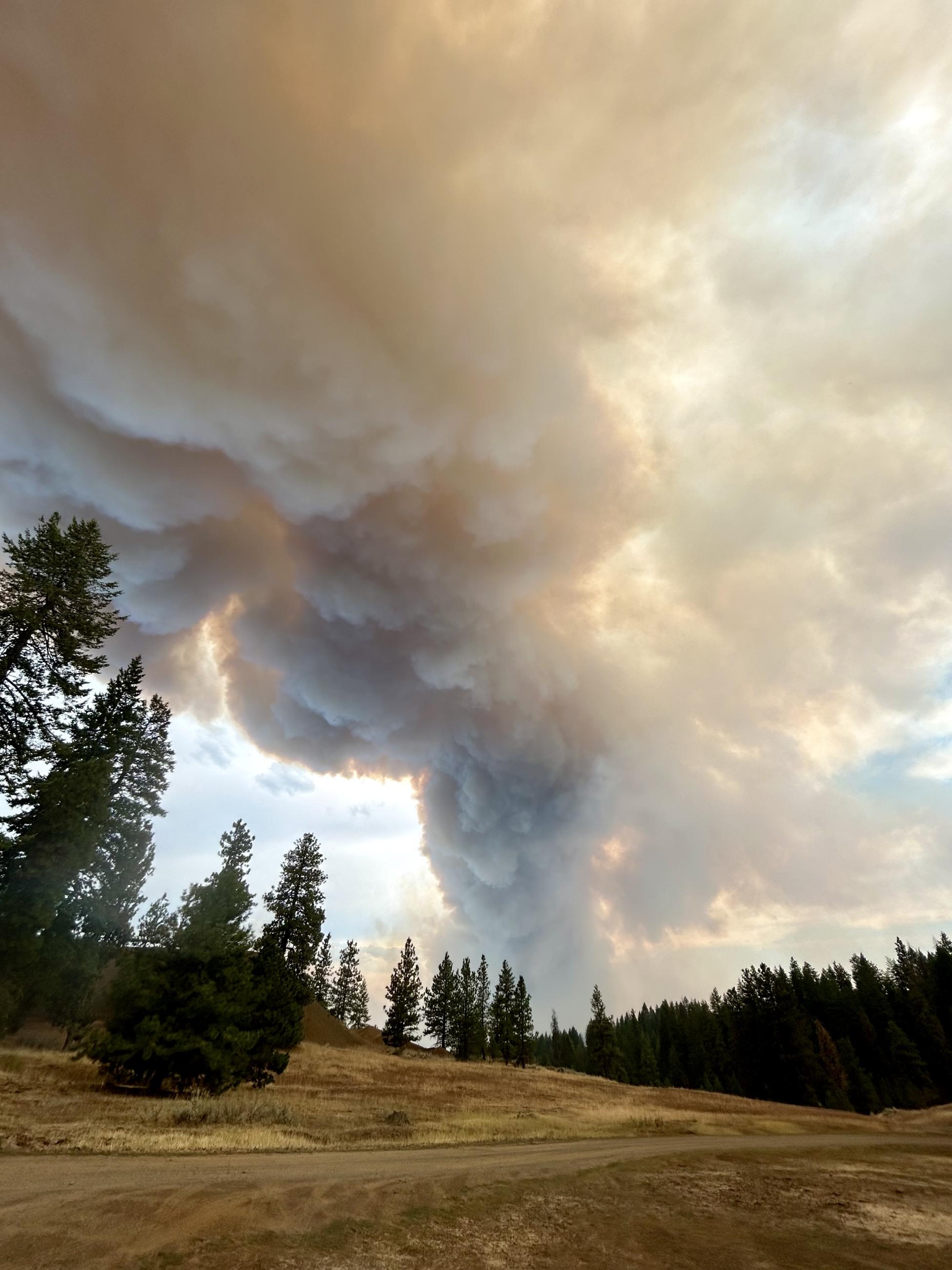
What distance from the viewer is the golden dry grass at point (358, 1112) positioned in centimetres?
1590

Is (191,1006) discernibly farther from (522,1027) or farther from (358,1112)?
(522,1027)

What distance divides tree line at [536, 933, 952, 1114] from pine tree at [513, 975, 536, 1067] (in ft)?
33.2

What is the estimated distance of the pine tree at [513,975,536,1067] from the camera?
8744 centimetres

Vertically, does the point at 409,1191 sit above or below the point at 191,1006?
below

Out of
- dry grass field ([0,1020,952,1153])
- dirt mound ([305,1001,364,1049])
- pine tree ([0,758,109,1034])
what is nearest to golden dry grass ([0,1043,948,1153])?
dry grass field ([0,1020,952,1153])

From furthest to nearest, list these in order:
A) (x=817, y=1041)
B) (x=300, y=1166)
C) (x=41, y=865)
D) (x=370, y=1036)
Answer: (x=370, y=1036), (x=817, y=1041), (x=41, y=865), (x=300, y=1166)

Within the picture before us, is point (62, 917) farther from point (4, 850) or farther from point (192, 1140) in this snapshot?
point (192, 1140)

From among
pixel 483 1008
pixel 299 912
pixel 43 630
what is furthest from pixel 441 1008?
pixel 43 630

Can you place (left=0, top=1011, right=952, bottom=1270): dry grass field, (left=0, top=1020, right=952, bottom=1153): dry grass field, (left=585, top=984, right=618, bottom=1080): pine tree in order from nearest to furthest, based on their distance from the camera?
(left=0, top=1011, right=952, bottom=1270): dry grass field
(left=0, top=1020, right=952, bottom=1153): dry grass field
(left=585, top=984, right=618, bottom=1080): pine tree

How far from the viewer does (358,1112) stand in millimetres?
26188

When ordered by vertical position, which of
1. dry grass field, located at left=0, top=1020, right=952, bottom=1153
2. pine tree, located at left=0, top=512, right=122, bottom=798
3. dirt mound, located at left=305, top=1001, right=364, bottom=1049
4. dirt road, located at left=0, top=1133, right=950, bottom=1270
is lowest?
dirt road, located at left=0, top=1133, right=950, bottom=1270

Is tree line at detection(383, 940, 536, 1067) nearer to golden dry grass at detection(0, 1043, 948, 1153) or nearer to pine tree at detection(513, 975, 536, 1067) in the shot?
pine tree at detection(513, 975, 536, 1067)

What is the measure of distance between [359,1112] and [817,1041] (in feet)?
254

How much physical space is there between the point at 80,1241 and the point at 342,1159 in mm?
10251
